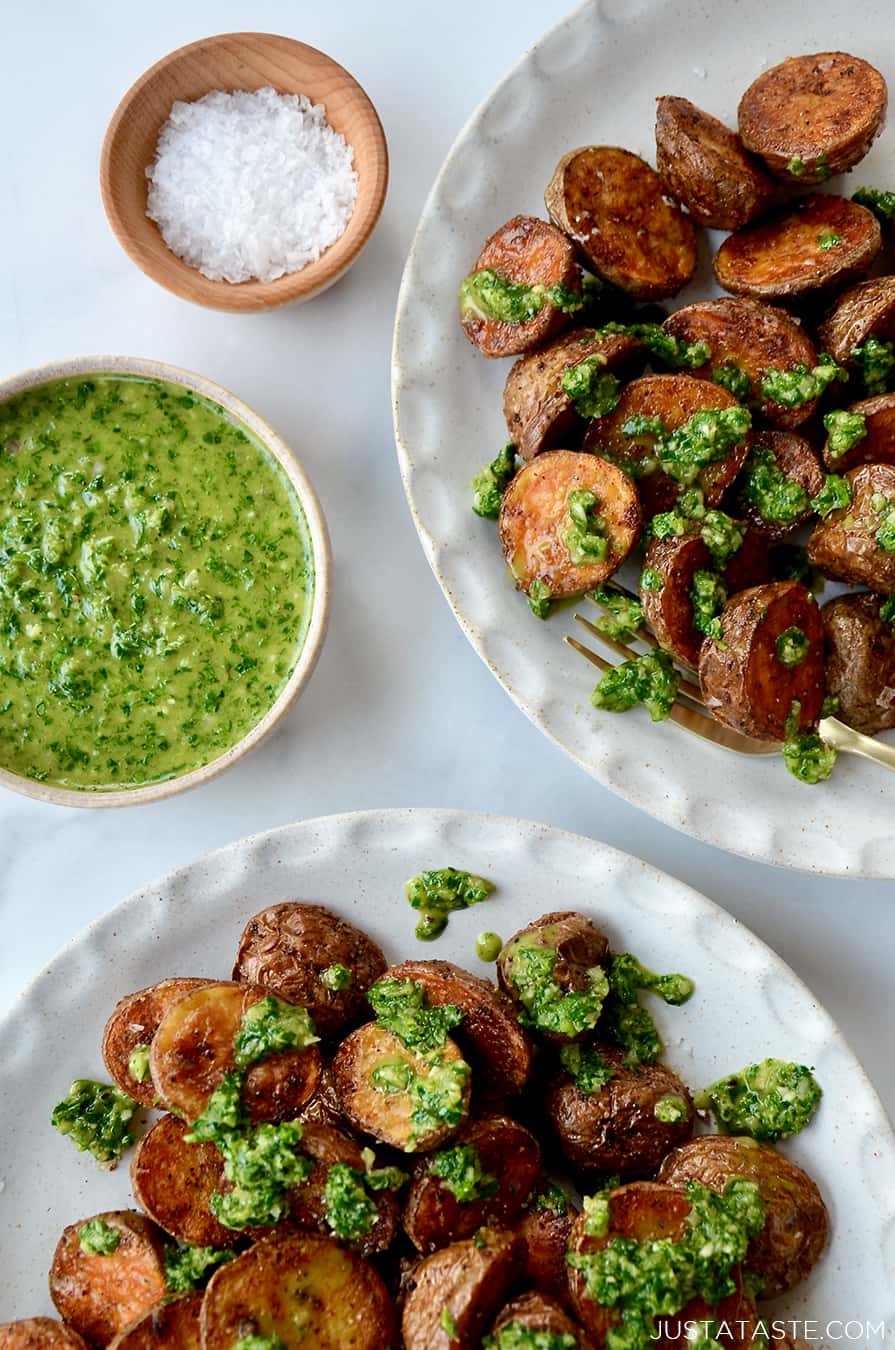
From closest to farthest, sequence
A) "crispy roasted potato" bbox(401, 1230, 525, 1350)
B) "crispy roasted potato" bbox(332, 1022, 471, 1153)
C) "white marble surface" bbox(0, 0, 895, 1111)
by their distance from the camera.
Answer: "crispy roasted potato" bbox(401, 1230, 525, 1350) → "crispy roasted potato" bbox(332, 1022, 471, 1153) → "white marble surface" bbox(0, 0, 895, 1111)

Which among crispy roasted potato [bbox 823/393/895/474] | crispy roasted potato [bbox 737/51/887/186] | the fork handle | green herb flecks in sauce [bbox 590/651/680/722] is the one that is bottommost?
the fork handle

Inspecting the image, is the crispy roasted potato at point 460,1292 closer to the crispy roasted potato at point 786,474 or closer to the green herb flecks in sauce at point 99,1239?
the green herb flecks in sauce at point 99,1239

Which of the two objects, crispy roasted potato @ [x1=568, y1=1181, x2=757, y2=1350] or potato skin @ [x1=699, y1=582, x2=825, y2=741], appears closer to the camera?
crispy roasted potato @ [x1=568, y1=1181, x2=757, y2=1350]

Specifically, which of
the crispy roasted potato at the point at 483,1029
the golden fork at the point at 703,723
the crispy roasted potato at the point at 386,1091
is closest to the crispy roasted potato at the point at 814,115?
the golden fork at the point at 703,723

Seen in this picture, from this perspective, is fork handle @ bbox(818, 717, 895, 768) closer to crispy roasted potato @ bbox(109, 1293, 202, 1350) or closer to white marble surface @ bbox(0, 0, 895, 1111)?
white marble surface @ bbox(0, 0, 895, 1111)

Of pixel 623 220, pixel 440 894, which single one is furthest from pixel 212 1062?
pixel 623 220

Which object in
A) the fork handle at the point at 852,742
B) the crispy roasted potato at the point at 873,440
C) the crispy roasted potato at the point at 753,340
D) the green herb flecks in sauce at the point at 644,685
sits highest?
the crispy roasted potato at the point at 753,340

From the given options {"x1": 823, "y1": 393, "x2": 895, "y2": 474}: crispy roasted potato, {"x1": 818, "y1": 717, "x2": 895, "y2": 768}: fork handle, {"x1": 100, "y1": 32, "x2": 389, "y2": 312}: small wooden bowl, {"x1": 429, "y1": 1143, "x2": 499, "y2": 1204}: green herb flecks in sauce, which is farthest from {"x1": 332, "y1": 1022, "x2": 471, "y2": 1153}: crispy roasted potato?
{"x1": 100, "y1": 32, "x2": 389, "y2": 312}: small wooden bowl
